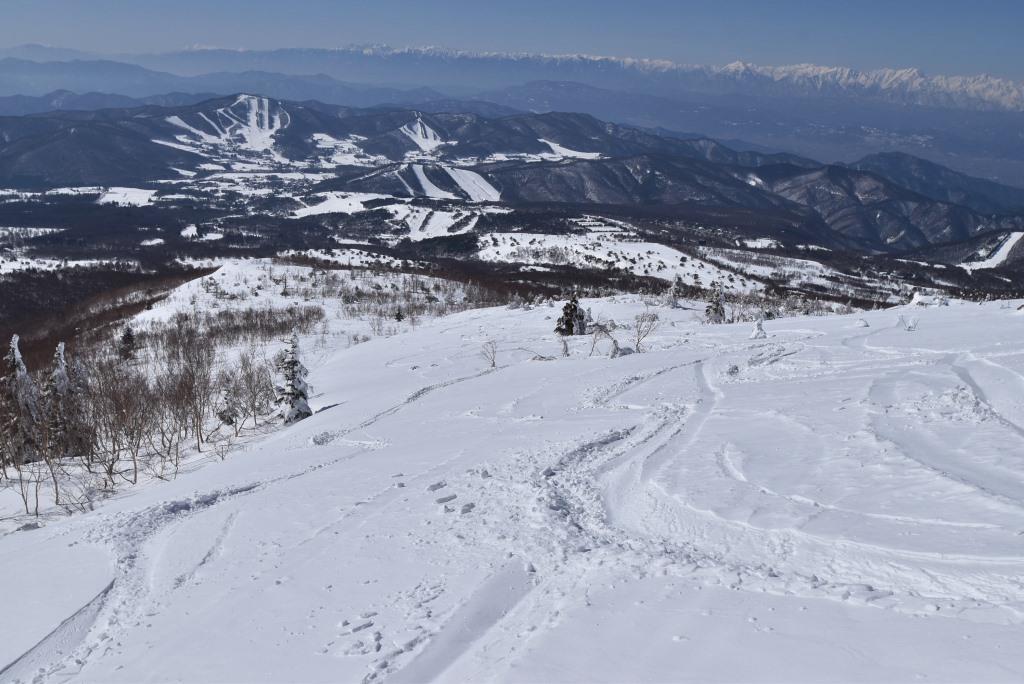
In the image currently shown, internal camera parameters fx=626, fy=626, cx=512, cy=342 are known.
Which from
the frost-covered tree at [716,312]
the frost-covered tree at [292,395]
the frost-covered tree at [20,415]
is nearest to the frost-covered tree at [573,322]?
the frost-covered tree at [716,312]

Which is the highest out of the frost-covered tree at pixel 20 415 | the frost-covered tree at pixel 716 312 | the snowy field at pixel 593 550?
the snowy field at pixel 593 550

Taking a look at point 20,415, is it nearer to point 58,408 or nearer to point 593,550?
point 58,408

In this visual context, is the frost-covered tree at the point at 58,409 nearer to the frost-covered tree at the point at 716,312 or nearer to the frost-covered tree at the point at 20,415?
the frost-covered tree at the point at 20,415

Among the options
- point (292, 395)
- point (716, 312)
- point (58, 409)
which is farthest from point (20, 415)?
point (716, 312)

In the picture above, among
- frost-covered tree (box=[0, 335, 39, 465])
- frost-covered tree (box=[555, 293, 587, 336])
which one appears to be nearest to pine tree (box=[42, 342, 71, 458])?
frost-covered tree (box=[0, 335, 39, 465])

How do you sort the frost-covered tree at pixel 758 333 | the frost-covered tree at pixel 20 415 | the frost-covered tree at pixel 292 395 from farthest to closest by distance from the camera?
1. the frost-covered tree at pixel 758 333
2. the frost-covered tree at pixel 20 415
3. the frost-covered tree at pixel 292 395

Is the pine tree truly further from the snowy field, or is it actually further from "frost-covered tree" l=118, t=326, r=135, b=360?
"frost-covered tree" l=118, t=326, r=135, b=360

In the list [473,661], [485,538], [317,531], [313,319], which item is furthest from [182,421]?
[313,319]

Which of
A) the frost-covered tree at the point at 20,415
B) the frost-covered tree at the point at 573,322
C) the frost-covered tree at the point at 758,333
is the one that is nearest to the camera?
the frost-covered tree at the point at 20,415

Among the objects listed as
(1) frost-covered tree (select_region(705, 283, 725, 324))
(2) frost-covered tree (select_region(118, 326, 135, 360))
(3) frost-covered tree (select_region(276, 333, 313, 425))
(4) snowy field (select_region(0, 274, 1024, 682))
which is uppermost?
(4) snowy field (select_region(0, 274, 1024, 682))
